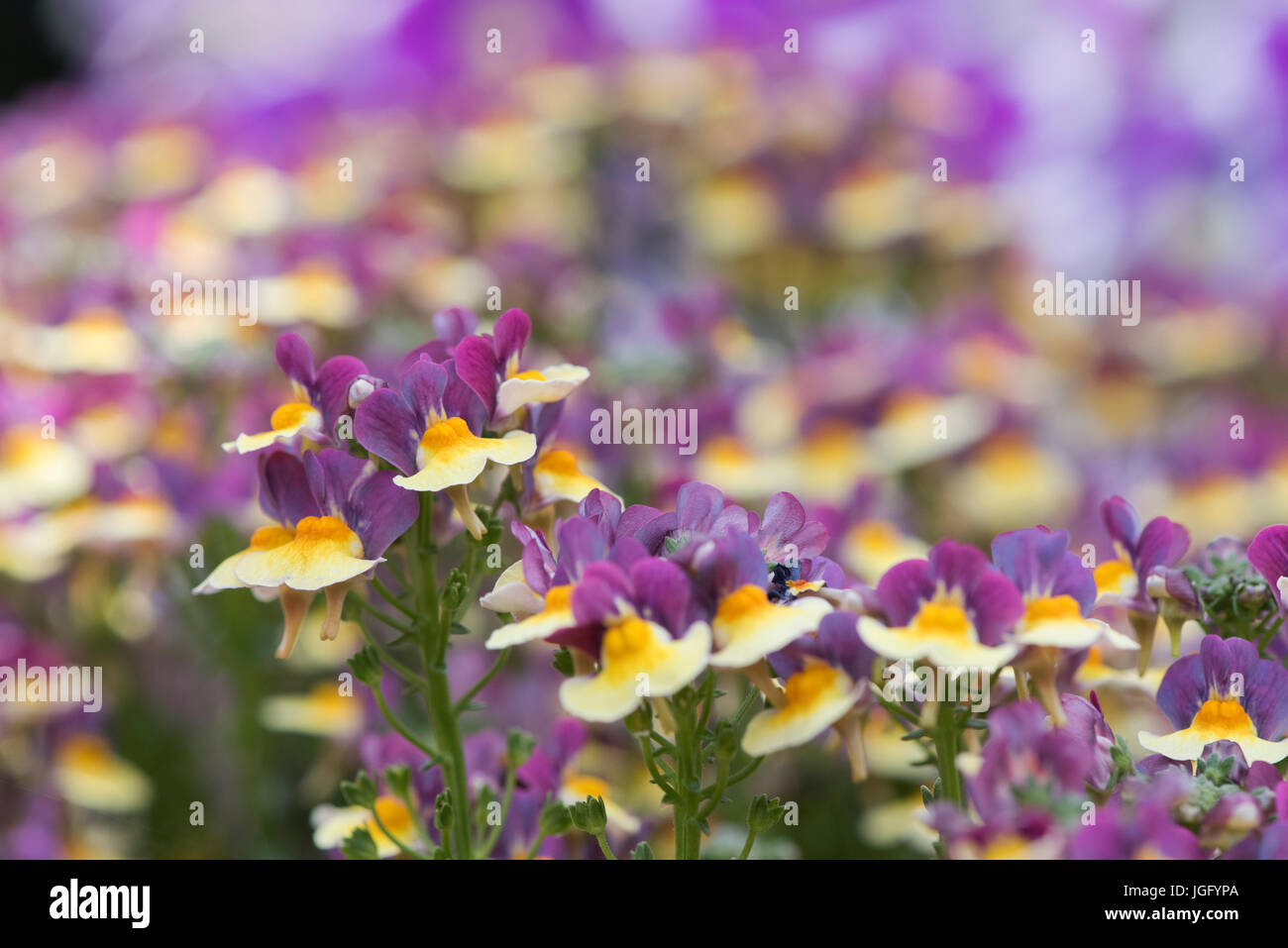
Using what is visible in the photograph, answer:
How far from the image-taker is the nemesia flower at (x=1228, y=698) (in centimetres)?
50

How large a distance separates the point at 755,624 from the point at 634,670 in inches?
1.7

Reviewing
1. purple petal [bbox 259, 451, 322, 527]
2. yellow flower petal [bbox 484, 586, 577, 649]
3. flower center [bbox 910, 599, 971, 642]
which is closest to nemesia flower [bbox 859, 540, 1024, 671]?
flower center [bbox 910, 599, 971, 642]

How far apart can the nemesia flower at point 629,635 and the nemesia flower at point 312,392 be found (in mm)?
140

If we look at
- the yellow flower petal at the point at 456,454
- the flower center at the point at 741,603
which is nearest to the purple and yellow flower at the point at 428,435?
the yellow flower petal at the point at 456,454

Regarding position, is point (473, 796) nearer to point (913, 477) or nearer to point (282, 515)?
point (282, 515)

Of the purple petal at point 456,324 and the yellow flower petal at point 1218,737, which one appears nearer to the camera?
the yellow flower petal at point 1218,737

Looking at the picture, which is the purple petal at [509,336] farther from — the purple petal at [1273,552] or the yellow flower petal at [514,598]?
the purple petal at [1273,552]

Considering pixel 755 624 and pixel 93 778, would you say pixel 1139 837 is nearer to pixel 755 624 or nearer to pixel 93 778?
pixel 755 624

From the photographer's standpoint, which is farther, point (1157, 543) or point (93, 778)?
point (93, 778)

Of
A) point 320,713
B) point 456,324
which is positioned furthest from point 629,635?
point 320,713

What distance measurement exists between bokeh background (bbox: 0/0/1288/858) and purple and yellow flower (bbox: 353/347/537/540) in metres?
0.17

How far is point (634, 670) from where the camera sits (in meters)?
0.45
